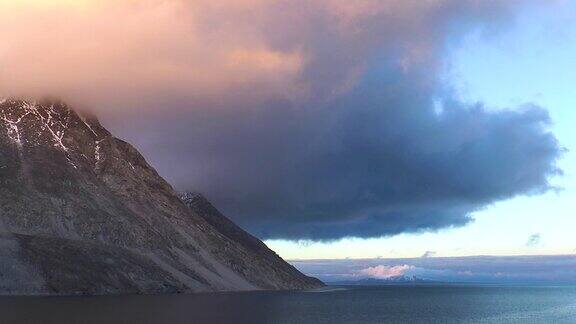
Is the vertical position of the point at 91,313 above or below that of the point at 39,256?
below

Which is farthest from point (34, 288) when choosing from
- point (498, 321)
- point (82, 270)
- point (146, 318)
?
point (498, 321)

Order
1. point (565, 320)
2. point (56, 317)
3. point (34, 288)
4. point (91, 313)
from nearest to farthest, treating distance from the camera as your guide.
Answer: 1. point (56, 317)
2. point (91, 313)
3. point (565, 320)
4. point (34, 288)

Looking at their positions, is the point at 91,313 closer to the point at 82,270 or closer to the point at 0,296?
the point at 0,296

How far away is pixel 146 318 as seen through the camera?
3807 inches

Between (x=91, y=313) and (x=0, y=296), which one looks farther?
(x=0, y=296)

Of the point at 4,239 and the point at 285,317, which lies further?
the point at 4,239

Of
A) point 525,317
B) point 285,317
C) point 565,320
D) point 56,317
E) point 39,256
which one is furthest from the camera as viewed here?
point 39,256

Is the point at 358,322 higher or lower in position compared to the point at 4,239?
lower

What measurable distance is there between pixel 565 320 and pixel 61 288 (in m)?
131

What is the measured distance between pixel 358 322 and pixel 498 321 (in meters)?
28.2

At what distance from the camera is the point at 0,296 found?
→ 516 ft

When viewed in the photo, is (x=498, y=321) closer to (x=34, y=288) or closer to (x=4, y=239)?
(x=34, y=288)

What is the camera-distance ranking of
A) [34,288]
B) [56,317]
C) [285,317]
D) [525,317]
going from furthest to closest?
[34,288], [525,317], [285,317], [56,317]

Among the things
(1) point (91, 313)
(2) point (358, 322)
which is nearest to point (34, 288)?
(1) point (91, 313)
